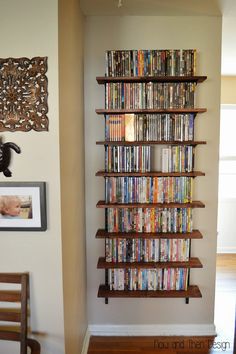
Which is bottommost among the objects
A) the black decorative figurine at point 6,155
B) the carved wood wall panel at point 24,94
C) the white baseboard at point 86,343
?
the white baseboard at point 86,343

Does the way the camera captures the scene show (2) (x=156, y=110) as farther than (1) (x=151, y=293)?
No

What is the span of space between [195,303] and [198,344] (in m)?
0.30

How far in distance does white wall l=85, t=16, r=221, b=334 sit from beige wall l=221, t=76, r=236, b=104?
71.3 inches

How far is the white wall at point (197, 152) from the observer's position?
2096mm

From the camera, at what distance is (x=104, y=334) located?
2289mm

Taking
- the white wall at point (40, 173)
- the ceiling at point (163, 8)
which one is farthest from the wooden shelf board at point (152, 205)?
the ceiling at point (163, 8)

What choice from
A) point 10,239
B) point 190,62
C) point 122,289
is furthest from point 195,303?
point 190,62

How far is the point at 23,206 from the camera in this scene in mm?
1463

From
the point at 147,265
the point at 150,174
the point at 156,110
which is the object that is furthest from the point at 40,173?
the point at 147,265

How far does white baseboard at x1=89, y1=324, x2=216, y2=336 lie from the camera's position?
7.45 ft

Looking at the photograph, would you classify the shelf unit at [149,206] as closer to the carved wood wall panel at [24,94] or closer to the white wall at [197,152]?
the white wall at [197,152]

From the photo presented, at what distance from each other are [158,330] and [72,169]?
61.6 inches

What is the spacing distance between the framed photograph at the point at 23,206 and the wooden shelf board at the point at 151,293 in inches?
38.4

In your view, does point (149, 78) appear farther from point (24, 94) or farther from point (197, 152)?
point (24, 94)
